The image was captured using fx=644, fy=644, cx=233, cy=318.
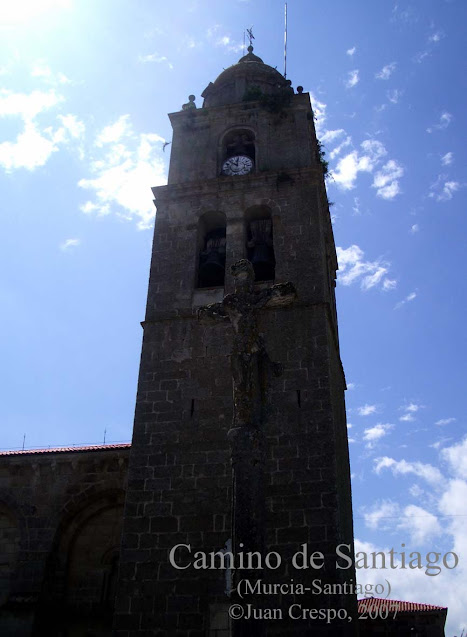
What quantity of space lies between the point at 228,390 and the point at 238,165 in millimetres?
6868

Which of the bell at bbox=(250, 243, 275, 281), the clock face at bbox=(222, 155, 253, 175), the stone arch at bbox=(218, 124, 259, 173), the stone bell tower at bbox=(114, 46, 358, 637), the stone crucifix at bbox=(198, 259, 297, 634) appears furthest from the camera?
the stone arch at bbox=(218, 124, 259, 173)

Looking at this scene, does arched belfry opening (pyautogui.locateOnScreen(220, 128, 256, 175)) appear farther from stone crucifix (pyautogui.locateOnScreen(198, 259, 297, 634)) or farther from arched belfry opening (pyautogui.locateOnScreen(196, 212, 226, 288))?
stone crucifix (pyautogui.locateOnScreen(198, 259, 297, 634))

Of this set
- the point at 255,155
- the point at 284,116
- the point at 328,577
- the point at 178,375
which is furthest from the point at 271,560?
the point at 284,116

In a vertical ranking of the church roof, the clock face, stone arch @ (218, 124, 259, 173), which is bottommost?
Result: the clock face

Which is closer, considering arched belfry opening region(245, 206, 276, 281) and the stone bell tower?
the stone bell tower

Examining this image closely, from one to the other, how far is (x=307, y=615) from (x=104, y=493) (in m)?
5.38

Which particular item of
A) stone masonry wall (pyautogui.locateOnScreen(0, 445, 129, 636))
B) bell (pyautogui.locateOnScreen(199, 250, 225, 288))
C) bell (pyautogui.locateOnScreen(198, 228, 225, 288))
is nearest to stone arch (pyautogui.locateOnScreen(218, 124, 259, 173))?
bell (pyautogui.locateOnScreen(198, 228, 225, 288))

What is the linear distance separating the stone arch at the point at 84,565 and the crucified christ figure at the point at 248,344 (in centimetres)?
768

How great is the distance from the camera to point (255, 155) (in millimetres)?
16719

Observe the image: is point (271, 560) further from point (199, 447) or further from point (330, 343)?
point (330, 343)

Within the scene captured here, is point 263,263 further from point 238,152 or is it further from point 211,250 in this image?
point 238,152

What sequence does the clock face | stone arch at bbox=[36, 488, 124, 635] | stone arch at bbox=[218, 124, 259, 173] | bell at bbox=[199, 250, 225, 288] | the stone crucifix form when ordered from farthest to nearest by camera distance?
stone arch at bbox=[218, 124, 259, 173] < the clock face < bell at bbox=[199, 250, 225, 288] < stone arch at bbox=[36, 488, 124, 635] < the stone crucifix

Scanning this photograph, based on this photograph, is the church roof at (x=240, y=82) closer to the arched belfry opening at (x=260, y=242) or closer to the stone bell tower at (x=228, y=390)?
the stone bell tower at (x=228, y=390)

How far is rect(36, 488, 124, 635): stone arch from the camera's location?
12.5 m
